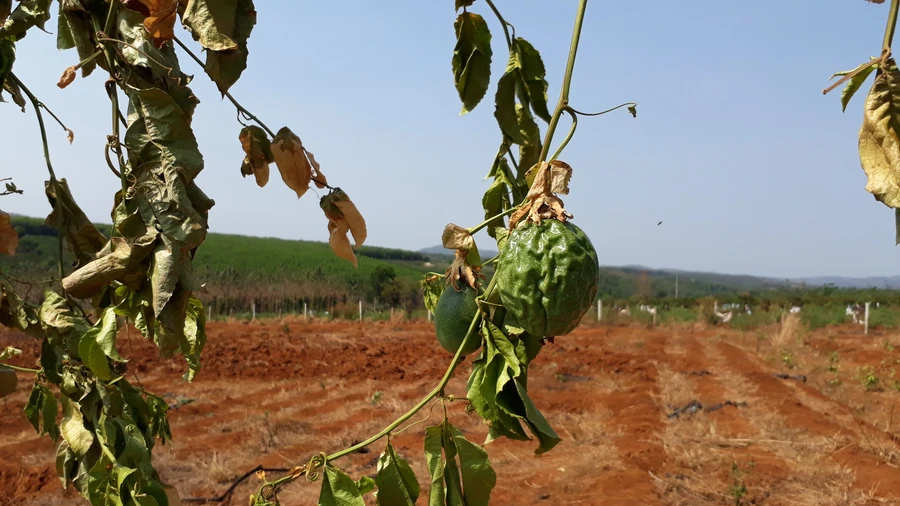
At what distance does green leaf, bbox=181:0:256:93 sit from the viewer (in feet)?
2.82

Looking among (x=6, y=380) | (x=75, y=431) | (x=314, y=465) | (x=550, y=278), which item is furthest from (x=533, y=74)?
(x=6, y=380)

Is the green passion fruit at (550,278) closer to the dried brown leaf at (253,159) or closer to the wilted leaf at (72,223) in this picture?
the dried brown leaf at (253,159)

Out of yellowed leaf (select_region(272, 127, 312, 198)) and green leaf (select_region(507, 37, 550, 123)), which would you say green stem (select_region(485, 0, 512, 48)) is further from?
yellowed leaf (select_region(272, 127, 312, 198))

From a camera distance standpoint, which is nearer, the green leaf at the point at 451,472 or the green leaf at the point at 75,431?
the green leaf at the point at 451,472

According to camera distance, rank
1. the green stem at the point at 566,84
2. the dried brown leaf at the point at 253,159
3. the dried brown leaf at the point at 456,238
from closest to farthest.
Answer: the green stem at the point at 566,84, the dried brown leaf at the point at 456,238, the dried brown leaf at the point at 253,159

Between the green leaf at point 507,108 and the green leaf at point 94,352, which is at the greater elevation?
the green leaf at point 507,108

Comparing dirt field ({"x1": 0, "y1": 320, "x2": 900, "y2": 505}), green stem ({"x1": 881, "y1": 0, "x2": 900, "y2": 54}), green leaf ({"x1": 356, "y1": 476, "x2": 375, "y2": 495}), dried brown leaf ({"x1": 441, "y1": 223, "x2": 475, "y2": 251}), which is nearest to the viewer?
green stem ({"x1": 881, "y1": 0, "x2": 900, "y2": 54})

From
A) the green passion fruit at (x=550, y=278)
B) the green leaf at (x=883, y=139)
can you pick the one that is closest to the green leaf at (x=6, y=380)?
the green passion fruit at (x=550, y=278)

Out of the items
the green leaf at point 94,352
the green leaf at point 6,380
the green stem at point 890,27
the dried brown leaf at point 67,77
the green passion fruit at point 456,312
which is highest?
the green stem at point 890,27

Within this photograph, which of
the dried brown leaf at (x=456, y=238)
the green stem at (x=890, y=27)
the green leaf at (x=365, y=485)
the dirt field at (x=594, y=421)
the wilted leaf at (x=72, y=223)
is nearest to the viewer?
the green stem at (x=890, y=27)

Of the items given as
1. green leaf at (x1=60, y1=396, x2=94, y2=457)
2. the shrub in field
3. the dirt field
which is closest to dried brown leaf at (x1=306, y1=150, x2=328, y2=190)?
the shrub in field

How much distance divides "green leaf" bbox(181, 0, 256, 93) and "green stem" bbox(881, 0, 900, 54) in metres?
0.79

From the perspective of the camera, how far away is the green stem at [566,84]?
3.22ft

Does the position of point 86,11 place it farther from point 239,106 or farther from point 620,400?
point 620,400
